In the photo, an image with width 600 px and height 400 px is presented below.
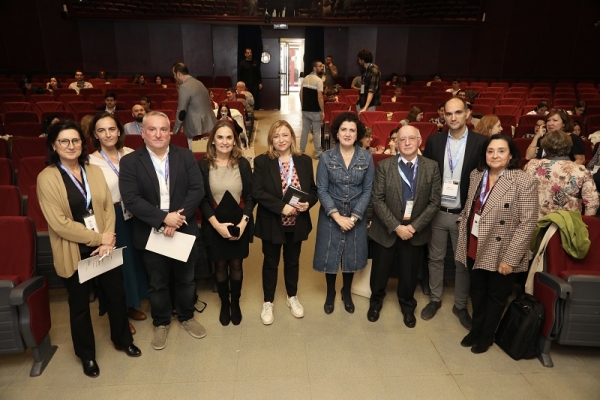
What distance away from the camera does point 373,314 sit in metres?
3.05

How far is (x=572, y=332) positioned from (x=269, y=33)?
40.8ft

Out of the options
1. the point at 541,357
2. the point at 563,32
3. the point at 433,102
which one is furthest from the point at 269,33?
the point at 541,357

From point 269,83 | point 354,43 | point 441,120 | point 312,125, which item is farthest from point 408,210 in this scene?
A: point 354,43

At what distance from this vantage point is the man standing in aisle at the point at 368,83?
5.80 m

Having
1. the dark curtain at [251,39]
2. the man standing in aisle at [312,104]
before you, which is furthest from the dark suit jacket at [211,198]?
the dark curtain at [251,39]

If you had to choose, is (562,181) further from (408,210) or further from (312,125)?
(312,125)

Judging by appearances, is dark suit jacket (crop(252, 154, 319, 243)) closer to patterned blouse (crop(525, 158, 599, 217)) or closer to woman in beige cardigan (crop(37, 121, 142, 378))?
woman in beige cardigan (crop(37, 121, 142, 378))

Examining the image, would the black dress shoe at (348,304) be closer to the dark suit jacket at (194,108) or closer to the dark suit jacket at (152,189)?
the dark suit jacket at (152,189)

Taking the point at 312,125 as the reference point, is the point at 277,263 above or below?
below

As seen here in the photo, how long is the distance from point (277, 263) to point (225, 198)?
655mm

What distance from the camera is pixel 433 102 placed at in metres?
8.31

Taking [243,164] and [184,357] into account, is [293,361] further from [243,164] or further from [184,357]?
[243,164]

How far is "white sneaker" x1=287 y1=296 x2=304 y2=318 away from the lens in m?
3.06

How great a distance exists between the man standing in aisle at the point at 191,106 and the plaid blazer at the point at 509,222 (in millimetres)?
3472
